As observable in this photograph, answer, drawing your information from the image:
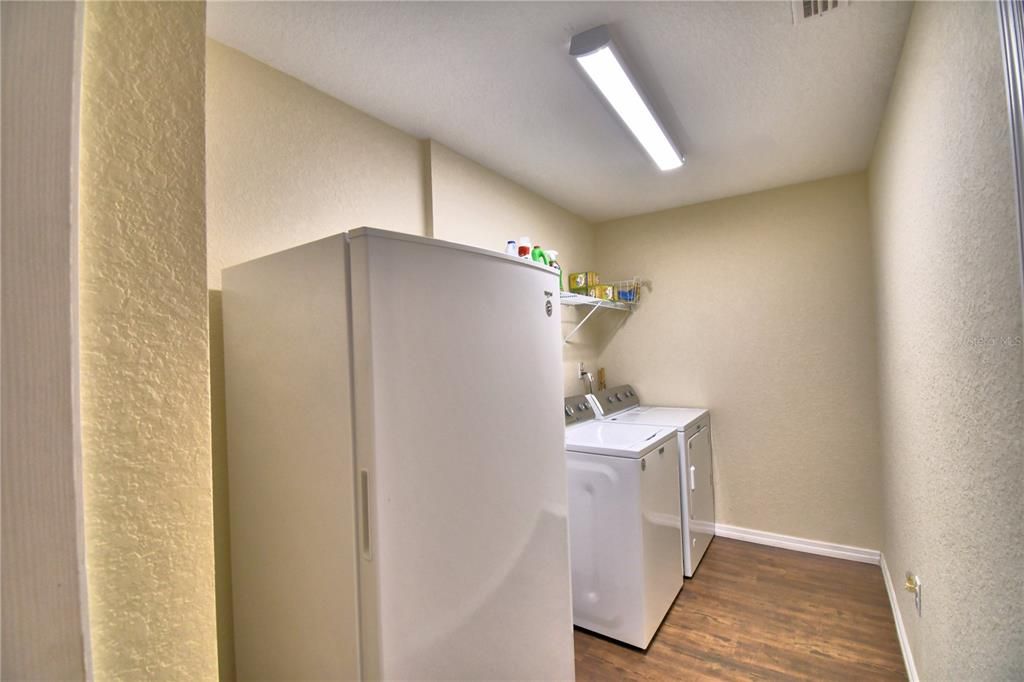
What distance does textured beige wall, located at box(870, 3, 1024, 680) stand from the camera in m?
0.79

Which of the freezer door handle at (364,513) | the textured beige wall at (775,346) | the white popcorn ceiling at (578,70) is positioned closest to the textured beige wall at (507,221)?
the white popcorn ceiling at (578,70)

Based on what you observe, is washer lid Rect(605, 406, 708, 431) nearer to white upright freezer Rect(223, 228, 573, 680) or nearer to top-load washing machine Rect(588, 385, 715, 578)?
top-load washing machine Rect(588, 385, 715, 578)

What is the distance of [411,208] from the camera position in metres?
2.00

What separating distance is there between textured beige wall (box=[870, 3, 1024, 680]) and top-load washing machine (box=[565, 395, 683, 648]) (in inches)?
37.1

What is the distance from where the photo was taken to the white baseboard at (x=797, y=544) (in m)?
2.66

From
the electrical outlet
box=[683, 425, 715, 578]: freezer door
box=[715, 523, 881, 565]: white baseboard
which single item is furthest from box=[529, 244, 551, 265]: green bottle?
box=[715, 523, 881, 565]: white baseboard

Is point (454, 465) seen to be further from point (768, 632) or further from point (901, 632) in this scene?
point (901, 632)

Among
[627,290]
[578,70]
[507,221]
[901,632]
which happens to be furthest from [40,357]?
[627,290]

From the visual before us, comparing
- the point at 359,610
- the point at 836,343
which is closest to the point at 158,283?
the point at 359,610

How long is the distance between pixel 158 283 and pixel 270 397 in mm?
648

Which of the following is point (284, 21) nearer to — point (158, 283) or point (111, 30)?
point (111, 30)

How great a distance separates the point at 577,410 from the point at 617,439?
567 mm

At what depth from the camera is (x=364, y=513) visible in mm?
962

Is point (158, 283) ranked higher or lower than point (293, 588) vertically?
higher
